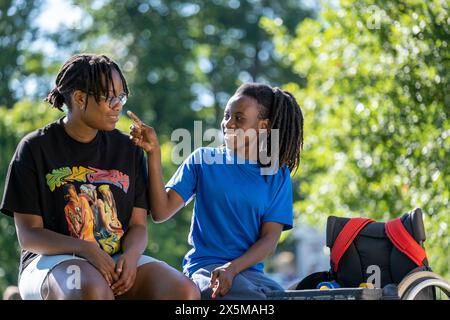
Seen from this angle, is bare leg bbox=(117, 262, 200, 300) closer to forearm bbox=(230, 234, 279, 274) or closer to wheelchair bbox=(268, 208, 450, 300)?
forearm bbox=(230, 234, 279, 274)

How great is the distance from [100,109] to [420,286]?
4.97ft

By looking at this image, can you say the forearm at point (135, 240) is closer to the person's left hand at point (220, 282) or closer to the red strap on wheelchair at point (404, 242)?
the person's left hand at point (220, 282)

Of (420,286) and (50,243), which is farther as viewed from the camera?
(420,286)

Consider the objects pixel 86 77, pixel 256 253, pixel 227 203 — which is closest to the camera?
pixel 86 77

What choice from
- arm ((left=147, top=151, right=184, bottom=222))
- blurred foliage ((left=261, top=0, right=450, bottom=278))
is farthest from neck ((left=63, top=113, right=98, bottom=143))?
blurred foliage ((left=261, top=0, right=450, bottom=278))

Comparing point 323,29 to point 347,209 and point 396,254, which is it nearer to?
point 347,209

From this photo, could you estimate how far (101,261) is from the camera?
358 cm

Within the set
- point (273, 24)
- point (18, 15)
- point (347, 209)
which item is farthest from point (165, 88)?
point (347, 209)

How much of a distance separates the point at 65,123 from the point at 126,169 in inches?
12.5

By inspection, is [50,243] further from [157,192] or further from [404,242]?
[404,242]

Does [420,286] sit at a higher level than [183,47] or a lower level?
lower

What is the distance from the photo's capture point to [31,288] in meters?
3.56

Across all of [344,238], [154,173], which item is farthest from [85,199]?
[344,238]

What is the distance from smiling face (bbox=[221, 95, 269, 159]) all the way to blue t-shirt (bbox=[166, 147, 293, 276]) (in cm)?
7
